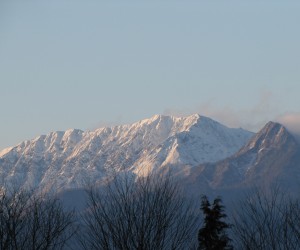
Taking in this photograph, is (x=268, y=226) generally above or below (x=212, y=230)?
below

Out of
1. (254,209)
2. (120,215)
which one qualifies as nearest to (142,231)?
(120,215)

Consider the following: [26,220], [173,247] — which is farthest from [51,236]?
[173,247]

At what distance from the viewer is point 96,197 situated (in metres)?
45.8

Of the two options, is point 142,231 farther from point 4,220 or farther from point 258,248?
point 4,220

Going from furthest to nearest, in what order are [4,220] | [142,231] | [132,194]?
[4,220] < [132,194] < [142,231]

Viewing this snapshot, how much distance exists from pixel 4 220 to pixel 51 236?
280cm

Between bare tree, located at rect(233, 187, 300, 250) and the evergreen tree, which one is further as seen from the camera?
the evergreen tree

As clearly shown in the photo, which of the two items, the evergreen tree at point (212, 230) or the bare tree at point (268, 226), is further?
the evergreen tree at point (212, 230)

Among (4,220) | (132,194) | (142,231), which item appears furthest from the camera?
(4,220)

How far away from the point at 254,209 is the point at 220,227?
16.6 ft

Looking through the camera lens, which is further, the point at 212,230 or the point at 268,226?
the point at 212,230

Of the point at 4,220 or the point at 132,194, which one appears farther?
the point at 4,220

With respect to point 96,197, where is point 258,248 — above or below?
below

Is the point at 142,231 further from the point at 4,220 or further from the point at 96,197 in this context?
the point at 4,220
